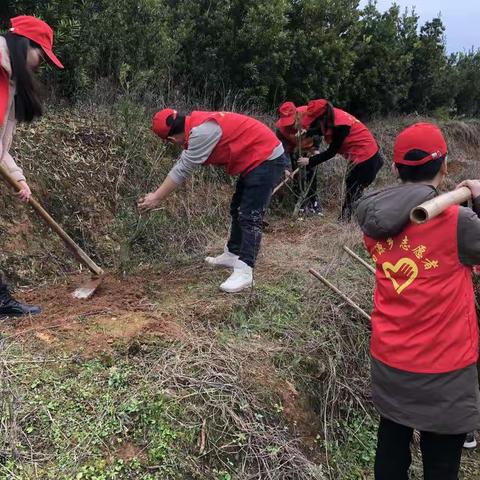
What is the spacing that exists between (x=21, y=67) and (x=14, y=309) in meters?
1.41

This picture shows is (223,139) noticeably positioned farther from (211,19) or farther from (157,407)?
(211,19)

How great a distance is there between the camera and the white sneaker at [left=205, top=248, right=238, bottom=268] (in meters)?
4.27

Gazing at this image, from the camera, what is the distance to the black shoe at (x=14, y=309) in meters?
3.20

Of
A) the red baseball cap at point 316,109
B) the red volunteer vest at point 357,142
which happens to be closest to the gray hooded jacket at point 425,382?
the red baseball cap at point 316,109

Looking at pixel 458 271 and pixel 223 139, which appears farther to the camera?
pixel 223 139

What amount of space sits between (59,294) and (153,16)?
3.81 metres

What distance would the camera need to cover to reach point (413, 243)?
6.51ft

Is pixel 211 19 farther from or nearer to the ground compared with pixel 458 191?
farther from the ground

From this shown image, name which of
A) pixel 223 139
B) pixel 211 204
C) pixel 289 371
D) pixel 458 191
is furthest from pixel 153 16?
pixel 458 191

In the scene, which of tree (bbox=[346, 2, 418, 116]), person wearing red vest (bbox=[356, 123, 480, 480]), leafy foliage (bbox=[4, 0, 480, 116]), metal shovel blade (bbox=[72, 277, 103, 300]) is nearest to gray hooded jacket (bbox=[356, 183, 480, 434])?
person wearing red vest (bbox=[356, 123, 480, 480])

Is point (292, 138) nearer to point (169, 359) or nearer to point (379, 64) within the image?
point (169, 359)

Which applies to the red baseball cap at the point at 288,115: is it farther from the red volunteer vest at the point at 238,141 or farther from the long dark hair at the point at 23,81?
the long dark hair at the point at 23,81

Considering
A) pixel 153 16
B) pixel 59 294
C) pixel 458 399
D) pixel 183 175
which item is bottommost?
pixel 59 294

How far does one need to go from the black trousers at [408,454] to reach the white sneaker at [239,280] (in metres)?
1.70
